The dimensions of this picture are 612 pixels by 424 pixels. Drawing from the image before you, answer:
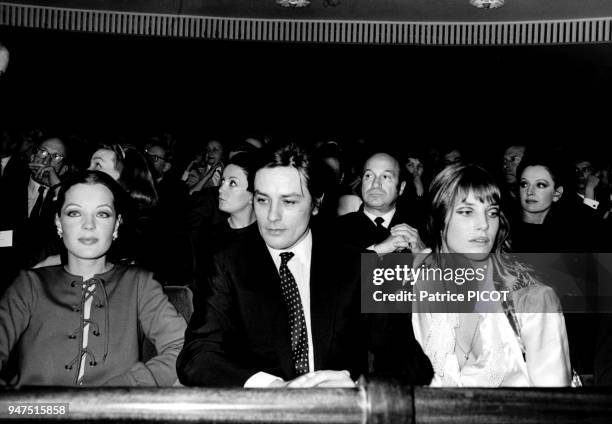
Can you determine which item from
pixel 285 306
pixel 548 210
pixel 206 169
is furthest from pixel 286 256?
pixel 206 169

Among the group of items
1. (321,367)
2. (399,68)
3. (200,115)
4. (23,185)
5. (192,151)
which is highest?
(399,68)

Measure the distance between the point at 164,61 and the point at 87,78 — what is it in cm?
83

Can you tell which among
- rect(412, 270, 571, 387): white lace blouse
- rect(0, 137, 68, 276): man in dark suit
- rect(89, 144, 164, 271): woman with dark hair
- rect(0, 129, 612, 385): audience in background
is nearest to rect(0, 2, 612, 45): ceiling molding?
rect(0, 129, 612, 385): audience in background

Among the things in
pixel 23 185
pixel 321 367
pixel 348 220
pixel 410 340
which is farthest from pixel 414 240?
pixel 23 185

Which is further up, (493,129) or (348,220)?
(493,129)

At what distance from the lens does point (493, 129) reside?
19.0ft

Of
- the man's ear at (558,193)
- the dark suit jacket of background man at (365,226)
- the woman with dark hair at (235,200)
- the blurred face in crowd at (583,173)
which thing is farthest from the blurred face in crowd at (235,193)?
the blurred face in crowd at (583,173)

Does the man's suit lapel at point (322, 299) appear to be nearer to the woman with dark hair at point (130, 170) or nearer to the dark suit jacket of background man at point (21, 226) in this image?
the woman with dark hair at point (130, 170)

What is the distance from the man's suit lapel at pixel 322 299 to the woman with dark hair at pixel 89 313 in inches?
18.3

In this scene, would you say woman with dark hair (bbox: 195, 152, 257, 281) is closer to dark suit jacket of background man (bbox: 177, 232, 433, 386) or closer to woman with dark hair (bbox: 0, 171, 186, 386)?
woman with dark hair (bbox: 0, 171, 186, 386)

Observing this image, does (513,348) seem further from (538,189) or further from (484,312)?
(538,189)

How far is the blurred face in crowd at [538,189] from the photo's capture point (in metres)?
3.09

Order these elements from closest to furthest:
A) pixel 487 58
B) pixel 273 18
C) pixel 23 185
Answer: pixel 23 185 < pixel 273 18 < pixel 487 58

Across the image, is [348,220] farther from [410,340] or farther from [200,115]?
[200,115]
